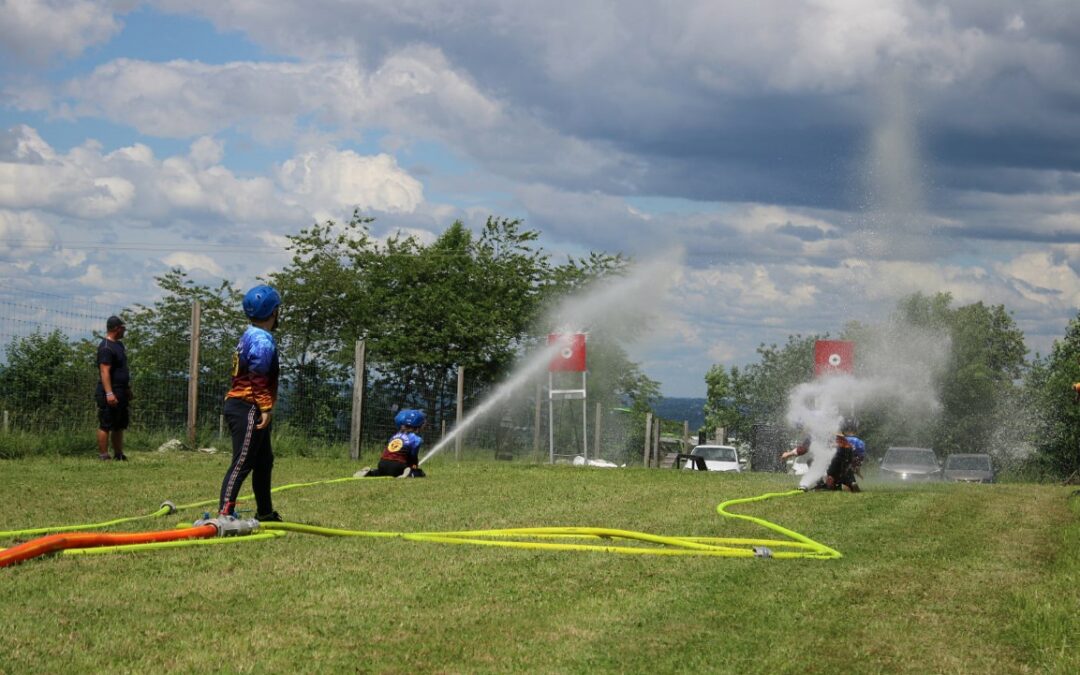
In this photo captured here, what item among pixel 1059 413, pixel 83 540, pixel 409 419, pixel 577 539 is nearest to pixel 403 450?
pixel 409 419

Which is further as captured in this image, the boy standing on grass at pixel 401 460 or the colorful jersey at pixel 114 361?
the colorful jersey at pixel 114 361

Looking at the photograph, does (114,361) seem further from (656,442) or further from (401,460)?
(656,442)

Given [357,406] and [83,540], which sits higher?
[357,406]

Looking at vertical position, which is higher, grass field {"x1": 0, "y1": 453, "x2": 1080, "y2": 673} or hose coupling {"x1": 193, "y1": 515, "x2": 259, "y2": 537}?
hose coupling {"x1": 193, "y1": 515, "x2": 259, "y2": 537}

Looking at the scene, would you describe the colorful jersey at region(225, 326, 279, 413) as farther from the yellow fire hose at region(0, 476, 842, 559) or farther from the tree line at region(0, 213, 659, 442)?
the tree line at region(0, 213, 659, 442)

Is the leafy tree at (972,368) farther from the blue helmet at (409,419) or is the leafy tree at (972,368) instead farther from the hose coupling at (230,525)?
the hose coupling at (230,525)

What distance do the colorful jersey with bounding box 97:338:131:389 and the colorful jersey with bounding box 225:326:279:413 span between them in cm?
859

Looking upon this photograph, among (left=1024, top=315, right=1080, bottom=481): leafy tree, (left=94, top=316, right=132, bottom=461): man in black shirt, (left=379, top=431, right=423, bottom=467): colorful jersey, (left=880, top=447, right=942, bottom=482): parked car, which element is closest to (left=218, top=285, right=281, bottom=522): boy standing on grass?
(left=379, top=431, right=423, bottom=467): colorful jersey

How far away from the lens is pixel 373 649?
5594mm

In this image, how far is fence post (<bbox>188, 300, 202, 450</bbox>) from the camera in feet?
71.6

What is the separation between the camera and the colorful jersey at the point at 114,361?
17.7 m

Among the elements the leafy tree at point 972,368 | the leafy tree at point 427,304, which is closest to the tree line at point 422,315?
the leafy tree at point 427,304

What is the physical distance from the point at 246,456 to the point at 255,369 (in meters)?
0.68

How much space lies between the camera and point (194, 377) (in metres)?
22.2
